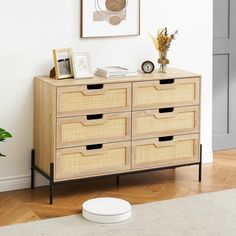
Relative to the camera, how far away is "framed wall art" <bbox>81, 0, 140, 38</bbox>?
5.27m

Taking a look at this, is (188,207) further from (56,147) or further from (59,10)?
(59,10)

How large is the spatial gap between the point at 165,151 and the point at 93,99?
75 centimetres

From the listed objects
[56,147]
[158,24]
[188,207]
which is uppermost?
[158,24]

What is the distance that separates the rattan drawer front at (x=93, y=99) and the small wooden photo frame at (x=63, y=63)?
209 millimetres

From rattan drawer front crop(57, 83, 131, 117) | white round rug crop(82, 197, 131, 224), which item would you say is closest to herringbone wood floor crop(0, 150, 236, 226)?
white round rug crop(82, 197, 131, 224)

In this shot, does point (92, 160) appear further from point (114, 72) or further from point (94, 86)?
point (114, 72)

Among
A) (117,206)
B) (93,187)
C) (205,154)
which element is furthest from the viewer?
(205,154)

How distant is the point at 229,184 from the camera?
212 inches

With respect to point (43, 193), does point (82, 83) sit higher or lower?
higher

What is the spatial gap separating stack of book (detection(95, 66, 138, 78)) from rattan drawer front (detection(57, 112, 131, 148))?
0.29 m

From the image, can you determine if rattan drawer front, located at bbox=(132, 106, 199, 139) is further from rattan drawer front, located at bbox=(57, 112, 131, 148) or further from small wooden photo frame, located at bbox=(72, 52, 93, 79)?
small wooden photo frame, located at bbox=(72, 52, 93, 79)

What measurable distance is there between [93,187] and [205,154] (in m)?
1.19

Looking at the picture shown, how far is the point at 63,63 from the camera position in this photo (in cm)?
510

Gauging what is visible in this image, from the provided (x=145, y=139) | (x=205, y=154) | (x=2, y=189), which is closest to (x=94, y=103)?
(x=145, y=139)
